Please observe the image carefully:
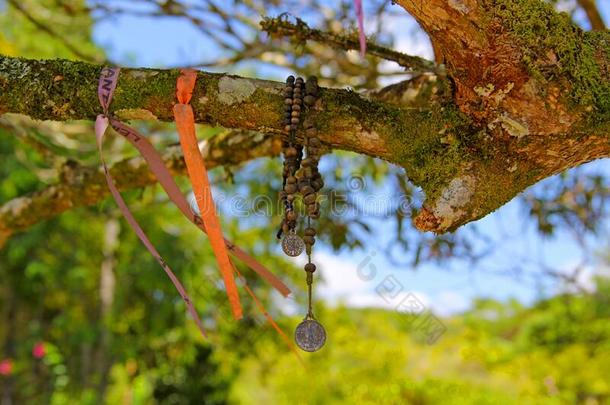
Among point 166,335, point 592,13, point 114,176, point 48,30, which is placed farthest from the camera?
point 166,335

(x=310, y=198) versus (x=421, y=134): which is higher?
(x=421, y=134)

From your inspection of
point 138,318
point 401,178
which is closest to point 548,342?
point 138,318

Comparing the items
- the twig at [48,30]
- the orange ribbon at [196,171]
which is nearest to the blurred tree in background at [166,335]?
the twig at [48,30]

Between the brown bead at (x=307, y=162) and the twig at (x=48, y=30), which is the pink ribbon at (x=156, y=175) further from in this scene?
the twig at (x=48, y=30)

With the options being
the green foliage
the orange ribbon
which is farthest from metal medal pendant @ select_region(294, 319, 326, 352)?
the green foliage

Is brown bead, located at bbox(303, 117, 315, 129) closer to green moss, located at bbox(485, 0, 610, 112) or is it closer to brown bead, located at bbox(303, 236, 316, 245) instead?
brown bead, located at bbox(303, 236, 316, 245)

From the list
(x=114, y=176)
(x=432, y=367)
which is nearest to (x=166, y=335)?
(x=432, y=367)

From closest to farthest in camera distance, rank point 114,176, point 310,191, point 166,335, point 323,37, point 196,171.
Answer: point 310,191 → point 196,171 → point 323,37 → point 114,176 → point 166,335

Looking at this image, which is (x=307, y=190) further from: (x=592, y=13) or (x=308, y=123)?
(x=592, y=13)
